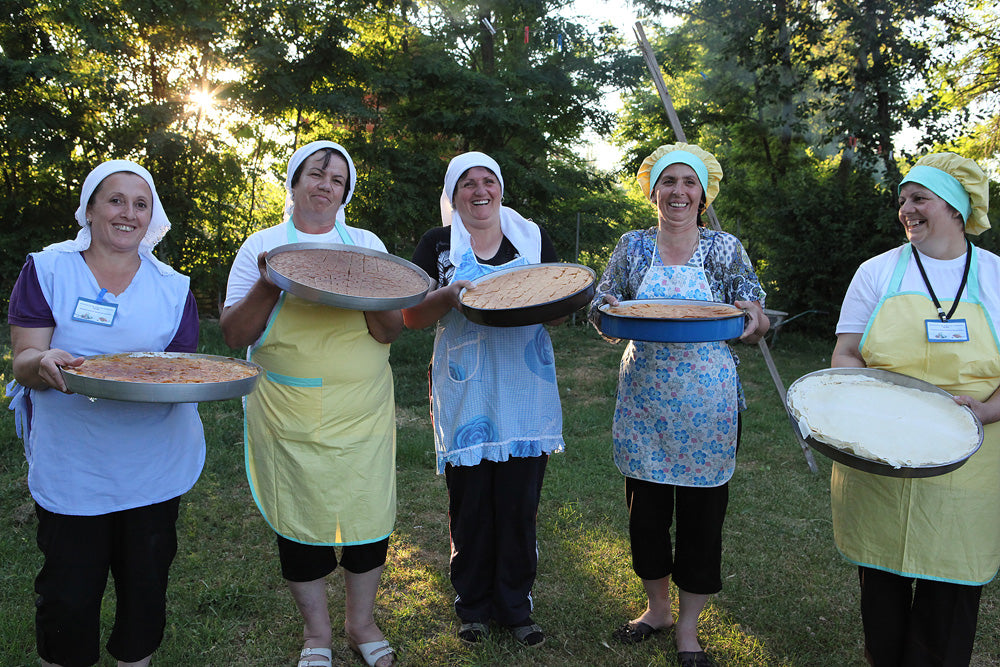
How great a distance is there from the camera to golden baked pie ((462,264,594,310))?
2506 mm

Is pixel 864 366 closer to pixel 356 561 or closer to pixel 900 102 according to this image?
pixel 356 561

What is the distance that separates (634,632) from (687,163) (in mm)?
2050

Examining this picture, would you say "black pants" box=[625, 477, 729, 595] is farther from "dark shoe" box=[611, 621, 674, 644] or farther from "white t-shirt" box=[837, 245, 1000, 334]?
"white t-shirt" box=[837, 245, 1000, 334]

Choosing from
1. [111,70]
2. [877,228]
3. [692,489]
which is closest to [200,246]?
[111,70]

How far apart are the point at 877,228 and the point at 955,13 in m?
3.11

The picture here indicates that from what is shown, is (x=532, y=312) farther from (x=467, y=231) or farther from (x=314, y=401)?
(x=314, y=401)

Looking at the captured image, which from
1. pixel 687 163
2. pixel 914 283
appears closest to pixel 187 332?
pixel 687 163

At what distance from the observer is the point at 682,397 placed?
9.14 ft

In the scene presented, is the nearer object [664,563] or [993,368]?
[993,368]

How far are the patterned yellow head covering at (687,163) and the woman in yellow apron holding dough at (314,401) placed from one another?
4.03 feet

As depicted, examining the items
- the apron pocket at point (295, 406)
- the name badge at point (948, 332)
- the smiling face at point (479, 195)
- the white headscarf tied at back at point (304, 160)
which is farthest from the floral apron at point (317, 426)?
the name badge at point (948, 332)

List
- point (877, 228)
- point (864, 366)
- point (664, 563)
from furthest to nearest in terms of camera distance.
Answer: point (877, 228)
point (664, 563)
point (864, 366)

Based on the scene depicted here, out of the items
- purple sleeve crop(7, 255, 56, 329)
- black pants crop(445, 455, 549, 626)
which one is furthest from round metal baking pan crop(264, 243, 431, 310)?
black pants crop(445, 455, 549, 626)

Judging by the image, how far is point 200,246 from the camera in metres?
9.98
